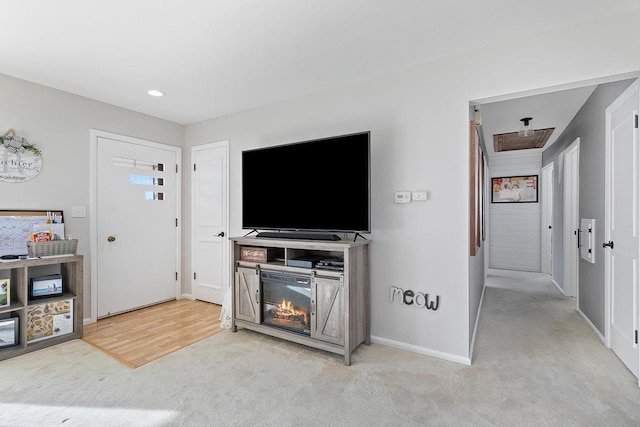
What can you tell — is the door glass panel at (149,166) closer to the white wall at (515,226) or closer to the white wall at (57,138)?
the white wall at (57,138)

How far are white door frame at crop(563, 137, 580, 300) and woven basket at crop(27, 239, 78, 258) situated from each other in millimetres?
5800

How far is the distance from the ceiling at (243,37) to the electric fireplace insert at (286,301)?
1.81 m

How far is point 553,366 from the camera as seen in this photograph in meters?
2.35

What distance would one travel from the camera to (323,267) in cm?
261

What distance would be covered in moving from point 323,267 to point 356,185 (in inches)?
28.9

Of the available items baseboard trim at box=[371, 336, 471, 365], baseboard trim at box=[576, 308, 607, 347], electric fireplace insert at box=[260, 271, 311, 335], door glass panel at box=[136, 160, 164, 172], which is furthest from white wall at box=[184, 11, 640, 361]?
door glass panel at box=[136, 160, 164, 172]

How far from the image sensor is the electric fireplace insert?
2.69 meters

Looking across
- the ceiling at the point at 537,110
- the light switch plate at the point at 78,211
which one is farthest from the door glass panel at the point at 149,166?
Answer: the ceiling at the point at 537,110

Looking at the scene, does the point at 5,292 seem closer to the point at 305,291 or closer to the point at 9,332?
the point at 9,332

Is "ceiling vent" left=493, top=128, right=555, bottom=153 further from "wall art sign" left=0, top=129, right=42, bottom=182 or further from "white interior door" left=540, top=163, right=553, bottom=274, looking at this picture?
"wall art sign" left=0, top=129, right=42, bottom=182

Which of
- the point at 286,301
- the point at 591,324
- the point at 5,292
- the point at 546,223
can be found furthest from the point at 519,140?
the point at 5,292

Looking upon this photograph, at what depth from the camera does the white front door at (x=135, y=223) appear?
11.4 feet

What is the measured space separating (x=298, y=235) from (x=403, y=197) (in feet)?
3.32

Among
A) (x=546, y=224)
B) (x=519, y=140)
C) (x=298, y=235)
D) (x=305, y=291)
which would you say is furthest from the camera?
(x=546, y=224)
